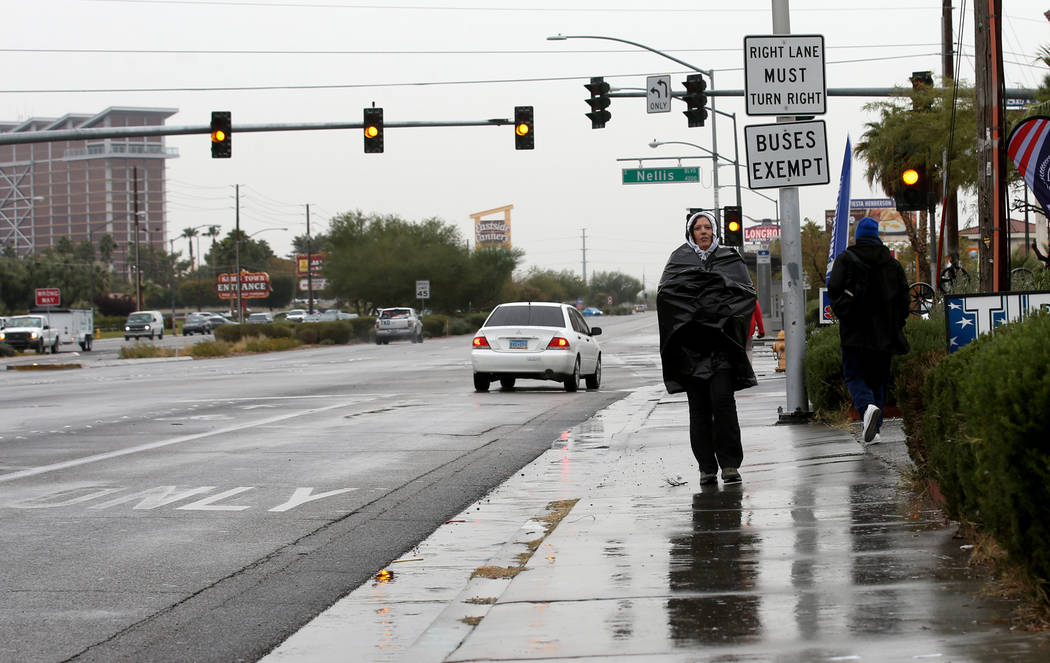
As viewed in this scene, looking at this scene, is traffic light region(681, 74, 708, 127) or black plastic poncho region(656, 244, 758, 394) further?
traffic light region(681, 74, 708, 127)

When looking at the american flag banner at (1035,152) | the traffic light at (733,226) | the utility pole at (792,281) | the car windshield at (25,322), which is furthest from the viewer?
the car windshield at (25,322)

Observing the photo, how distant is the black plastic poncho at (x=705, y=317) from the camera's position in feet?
30.5

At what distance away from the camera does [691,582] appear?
6.30 meters

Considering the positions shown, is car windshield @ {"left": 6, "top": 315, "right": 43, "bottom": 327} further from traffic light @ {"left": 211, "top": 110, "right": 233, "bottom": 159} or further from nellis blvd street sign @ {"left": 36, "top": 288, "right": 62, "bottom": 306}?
traffic light @ {"left": 211, "top": 110, "right": 233, "bottom": 159}

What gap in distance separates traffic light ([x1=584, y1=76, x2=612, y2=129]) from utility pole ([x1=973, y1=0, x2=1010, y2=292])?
548 inches

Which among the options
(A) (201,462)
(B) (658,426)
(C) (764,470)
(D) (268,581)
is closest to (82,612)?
(D) (268,581)

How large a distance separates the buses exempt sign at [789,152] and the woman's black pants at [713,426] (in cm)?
386

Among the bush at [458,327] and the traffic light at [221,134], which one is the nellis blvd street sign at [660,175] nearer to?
the traffic light at [221,134]

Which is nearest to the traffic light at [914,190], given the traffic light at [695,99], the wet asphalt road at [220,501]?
the wet asphalt road at [220,501]

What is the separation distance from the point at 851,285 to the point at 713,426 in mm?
2156

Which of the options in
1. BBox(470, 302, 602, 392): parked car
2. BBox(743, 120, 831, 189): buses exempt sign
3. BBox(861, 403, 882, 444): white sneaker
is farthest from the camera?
BBox(470, 302, 602, 392): parked car

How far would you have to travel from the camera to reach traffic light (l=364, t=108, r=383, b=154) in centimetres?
3080

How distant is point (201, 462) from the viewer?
12766 mm

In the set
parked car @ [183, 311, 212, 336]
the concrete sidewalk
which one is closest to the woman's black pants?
the concrete sidewalk
